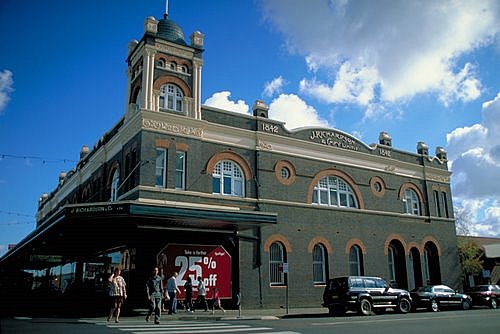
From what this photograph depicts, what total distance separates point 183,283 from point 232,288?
2769mm

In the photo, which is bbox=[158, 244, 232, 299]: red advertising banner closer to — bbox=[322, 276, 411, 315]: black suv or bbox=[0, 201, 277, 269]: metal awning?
bbox=[0, 201, 277, 269]: metal awning

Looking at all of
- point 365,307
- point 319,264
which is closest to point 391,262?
point 319,264

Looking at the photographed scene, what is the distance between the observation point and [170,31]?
24719 millimetres

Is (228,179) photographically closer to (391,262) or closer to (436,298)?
(436,298)

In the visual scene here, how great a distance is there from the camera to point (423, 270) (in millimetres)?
31344

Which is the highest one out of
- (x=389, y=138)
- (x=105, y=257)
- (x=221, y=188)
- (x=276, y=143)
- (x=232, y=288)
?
(x=389, y=138)

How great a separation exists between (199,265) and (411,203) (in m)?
17.6

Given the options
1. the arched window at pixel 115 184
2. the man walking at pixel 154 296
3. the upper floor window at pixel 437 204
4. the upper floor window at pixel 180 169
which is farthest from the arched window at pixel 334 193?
the man walking at pixel 154 296

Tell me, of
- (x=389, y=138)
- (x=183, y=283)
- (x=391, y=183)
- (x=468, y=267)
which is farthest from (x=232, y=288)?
(x=468, y=267)

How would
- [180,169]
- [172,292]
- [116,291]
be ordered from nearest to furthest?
1. [116,291]
2. [172,292]
3. [180,169]

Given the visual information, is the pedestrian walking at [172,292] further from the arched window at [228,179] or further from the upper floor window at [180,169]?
the arched window at [228,179]

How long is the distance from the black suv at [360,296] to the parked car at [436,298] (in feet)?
5.43

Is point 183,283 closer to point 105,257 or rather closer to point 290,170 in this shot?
point 105,257

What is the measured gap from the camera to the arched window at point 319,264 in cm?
2645
